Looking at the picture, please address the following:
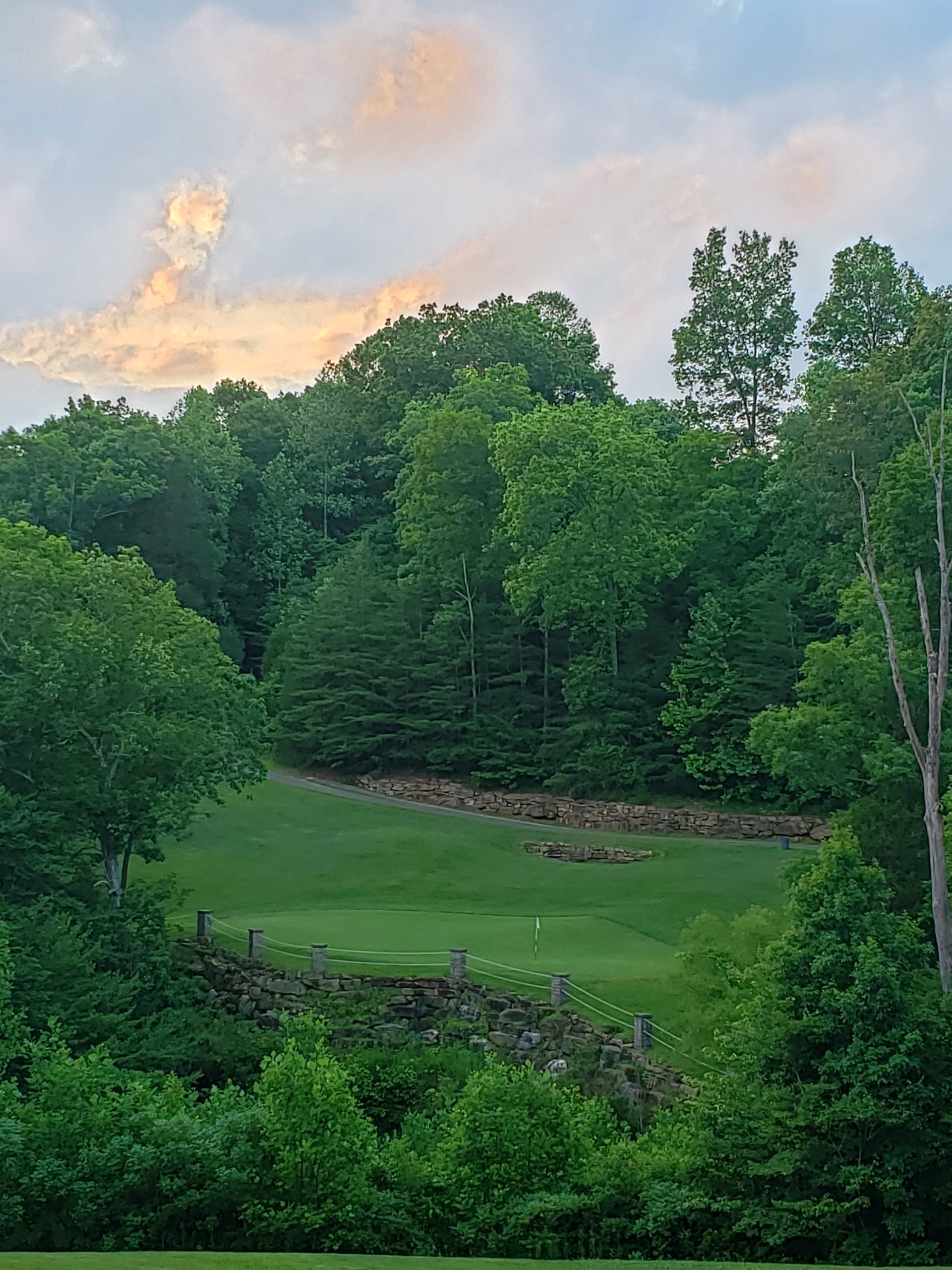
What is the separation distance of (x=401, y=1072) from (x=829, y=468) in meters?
23.3

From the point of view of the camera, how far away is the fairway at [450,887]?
2511cm

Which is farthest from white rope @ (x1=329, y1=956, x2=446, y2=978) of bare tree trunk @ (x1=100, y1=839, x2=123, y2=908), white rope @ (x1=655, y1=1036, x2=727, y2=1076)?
white rope @ (x1=655, y1=1036, x2=727, y2=1076)

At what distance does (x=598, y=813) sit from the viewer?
139 feet

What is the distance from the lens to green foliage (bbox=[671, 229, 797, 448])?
5534 centimetres

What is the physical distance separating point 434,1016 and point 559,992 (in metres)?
2.48

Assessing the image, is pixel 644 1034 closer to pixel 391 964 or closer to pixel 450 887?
pixel 391 964

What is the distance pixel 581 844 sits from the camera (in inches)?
1531

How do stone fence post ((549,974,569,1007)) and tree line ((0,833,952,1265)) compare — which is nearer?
tree line ((0,833,952,1265))

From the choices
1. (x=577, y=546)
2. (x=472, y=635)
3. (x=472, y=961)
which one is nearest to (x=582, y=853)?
(x=577, y=546)

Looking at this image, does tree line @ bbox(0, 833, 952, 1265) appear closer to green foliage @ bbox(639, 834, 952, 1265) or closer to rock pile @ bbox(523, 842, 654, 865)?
green foliage @ bbox(639, 834, 952, 1265)

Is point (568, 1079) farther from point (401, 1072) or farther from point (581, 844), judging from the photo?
point (581, 844)

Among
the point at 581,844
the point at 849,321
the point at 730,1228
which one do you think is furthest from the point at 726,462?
the point at 730,1228

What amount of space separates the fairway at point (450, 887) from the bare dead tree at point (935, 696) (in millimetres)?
4611

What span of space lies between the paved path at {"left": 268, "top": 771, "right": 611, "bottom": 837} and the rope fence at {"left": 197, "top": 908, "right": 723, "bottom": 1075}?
15.8 metres
